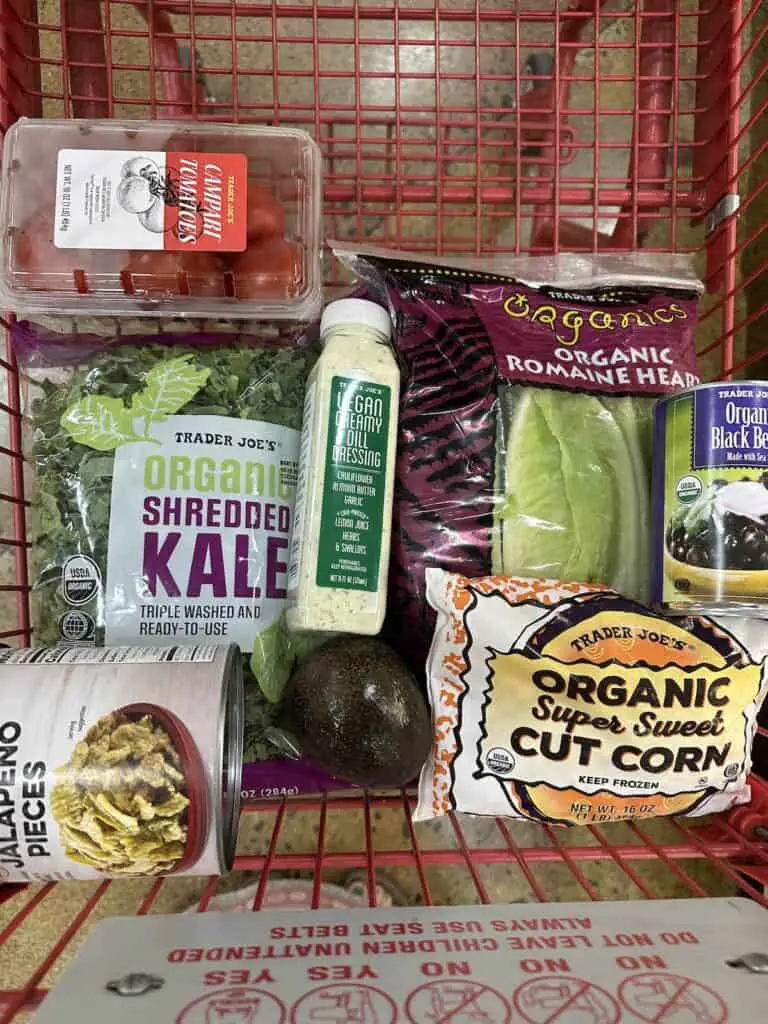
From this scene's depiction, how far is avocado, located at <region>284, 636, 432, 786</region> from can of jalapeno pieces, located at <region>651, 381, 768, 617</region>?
0.28m

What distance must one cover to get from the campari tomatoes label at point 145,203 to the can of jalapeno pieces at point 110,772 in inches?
17.8

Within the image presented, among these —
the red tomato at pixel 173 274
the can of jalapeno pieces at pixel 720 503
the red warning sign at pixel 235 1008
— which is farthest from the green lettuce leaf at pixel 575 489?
the red warning sign at pixel 235 1008

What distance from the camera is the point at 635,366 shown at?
90 centimetres

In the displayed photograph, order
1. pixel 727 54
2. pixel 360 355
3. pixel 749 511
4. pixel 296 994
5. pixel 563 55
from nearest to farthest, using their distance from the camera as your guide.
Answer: pixel 296 994 → pixel 749 511 → pixel 360 355 → pixel 727 54 → pixel 563 55

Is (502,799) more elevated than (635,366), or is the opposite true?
(635,366)

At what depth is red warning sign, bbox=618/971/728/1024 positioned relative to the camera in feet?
1.83

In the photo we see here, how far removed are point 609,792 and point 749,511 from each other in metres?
0.31

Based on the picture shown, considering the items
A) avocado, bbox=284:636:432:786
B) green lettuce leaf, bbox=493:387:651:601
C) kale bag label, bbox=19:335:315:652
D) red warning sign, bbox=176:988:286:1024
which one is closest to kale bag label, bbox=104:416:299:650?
kale bag label, bbox=19:335:315:652

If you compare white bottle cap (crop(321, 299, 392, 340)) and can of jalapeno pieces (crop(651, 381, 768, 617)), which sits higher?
white bottle cap (crop(321, 299, 392, 340))

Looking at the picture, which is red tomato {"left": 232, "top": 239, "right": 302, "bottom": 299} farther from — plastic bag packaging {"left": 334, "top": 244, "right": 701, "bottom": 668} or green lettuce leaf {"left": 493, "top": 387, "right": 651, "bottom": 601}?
green lettuce leaf {"left": 493, "top": 387, "right": 651, "bottom": 601}

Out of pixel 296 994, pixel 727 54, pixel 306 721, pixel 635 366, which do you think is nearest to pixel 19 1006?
pixel 296 994

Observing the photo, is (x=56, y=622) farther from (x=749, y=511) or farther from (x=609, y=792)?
(x=749, y=511)

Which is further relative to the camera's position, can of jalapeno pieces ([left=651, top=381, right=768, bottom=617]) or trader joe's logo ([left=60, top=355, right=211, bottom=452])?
trader joe's logo ([left=60, top=355, right=211, bottom=452])

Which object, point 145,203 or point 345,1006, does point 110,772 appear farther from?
point 145,203
